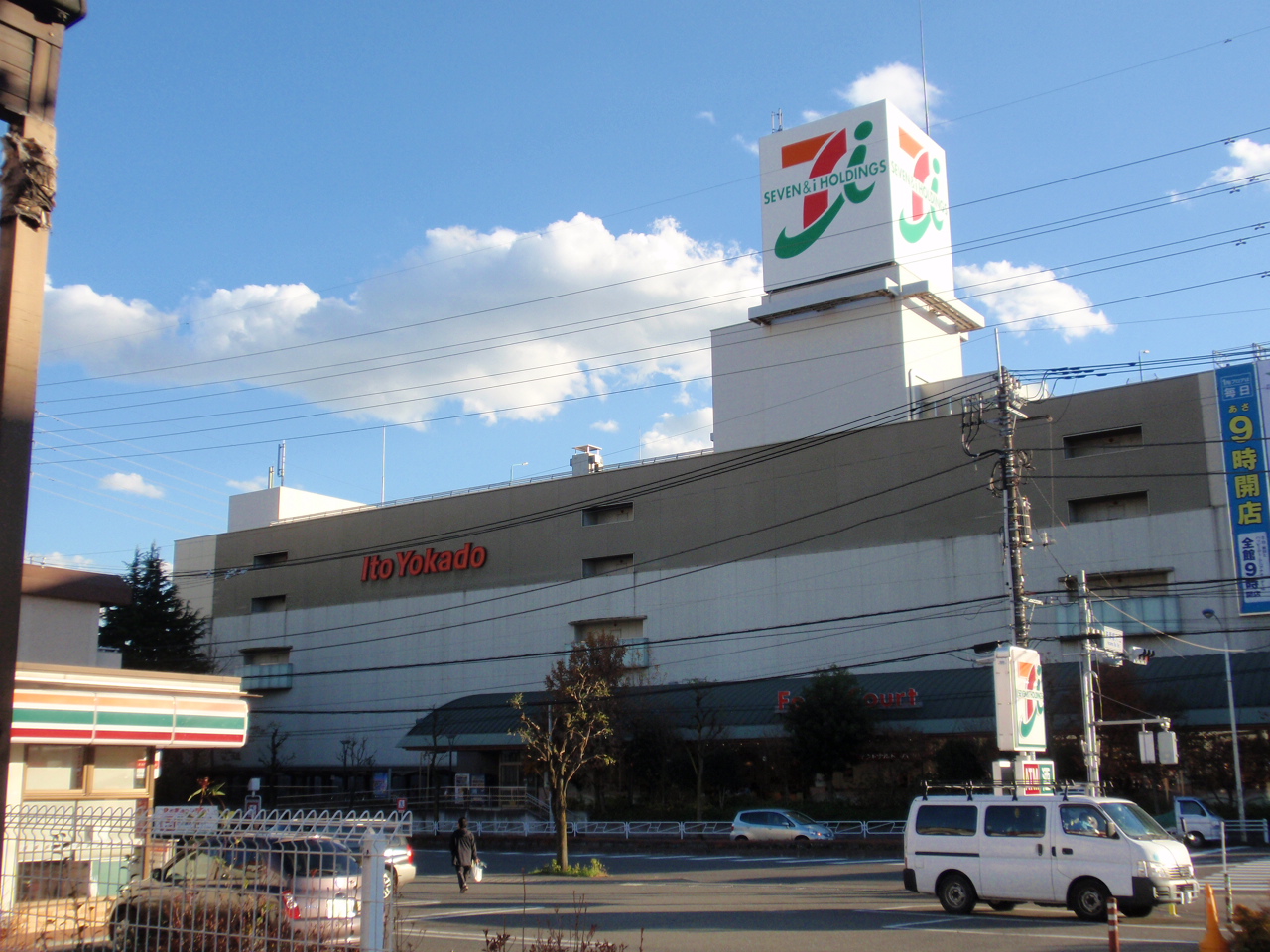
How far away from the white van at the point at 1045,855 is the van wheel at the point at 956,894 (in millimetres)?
16

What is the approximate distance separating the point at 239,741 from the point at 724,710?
36956 millimetres

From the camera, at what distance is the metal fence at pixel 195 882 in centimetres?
746

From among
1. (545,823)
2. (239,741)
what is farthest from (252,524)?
(239,741)

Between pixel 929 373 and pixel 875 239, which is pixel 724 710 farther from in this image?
pixel 875 239

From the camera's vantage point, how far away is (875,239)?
2346 inches

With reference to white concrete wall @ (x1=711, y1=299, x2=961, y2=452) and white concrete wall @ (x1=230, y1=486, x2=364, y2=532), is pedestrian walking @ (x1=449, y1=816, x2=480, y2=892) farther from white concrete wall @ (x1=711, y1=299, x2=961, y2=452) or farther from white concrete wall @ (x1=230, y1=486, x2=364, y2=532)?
white concrete wall @ (x1=230, y1=486, x2=364, y2=532)

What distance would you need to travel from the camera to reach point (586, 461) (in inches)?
2657

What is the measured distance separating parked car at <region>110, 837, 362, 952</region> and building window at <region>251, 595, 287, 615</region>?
2637 inches

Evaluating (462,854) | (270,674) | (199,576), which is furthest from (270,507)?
(462,854)

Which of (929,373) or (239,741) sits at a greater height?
(929,373)

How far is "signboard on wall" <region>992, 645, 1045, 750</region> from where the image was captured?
75.1 feet

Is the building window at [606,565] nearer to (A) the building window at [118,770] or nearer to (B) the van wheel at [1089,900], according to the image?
(B) the van wheel at [1089,900]

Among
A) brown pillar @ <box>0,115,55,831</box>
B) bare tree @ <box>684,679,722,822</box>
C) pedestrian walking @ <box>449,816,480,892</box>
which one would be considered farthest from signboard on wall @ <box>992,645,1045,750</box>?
bare tree @ <box>684,679,722,822</box>

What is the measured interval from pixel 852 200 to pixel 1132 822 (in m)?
47.9
